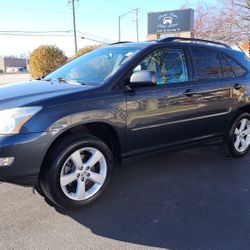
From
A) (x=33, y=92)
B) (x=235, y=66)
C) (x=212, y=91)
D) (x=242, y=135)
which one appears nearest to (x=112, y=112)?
(x=33, y=92)

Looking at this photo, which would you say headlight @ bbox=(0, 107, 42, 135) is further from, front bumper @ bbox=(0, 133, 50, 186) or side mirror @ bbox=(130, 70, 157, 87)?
side mirror @ bbox=(130, 70, 157, 87)

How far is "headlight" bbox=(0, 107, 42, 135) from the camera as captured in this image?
3146mm

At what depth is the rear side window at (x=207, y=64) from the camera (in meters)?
4.71

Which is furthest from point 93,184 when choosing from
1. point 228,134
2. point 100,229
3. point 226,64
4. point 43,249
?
point 226,64

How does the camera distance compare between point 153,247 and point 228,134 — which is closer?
point 153,247

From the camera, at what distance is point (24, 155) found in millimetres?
3180

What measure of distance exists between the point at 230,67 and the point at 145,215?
276 centimetres

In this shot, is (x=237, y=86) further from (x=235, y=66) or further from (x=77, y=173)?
(x=77, y=173)

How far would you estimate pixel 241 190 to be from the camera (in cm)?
421

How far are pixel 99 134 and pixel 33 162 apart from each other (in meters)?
0.89

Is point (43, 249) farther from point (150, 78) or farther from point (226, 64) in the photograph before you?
A: point (226, 64)

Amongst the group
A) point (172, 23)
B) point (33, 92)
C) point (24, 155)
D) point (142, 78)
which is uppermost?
point (172, 23)

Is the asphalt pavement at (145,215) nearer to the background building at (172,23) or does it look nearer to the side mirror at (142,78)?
the side mirror at (142,78)

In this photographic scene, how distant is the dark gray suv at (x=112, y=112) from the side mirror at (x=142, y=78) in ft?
0.04
